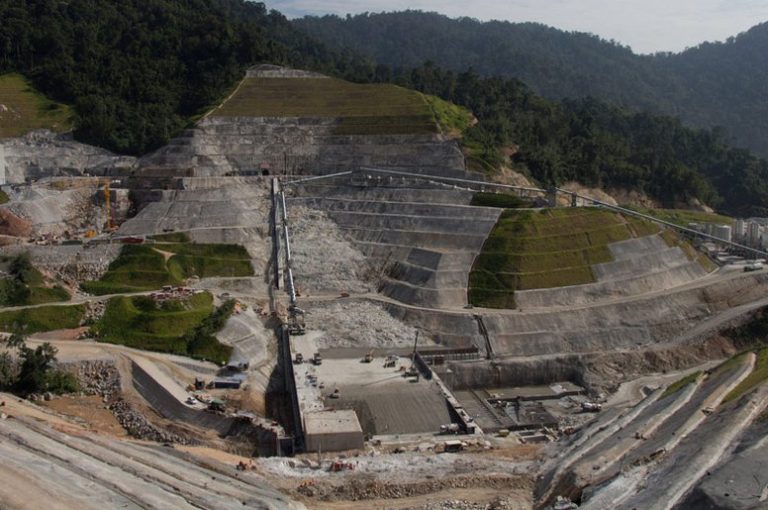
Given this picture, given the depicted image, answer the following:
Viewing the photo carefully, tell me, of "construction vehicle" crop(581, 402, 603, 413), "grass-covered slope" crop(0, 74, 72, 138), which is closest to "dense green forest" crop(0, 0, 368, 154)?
"grass-covered slope" crop(0, 74, 72, 138)

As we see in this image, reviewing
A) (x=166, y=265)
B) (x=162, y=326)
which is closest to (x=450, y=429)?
(x=162, y=326)

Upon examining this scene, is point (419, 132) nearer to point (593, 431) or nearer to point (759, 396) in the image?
point (593, 431)

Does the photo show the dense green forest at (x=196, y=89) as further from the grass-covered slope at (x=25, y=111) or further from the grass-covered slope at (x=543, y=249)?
the grass-covered slope at (x=543, y=249)

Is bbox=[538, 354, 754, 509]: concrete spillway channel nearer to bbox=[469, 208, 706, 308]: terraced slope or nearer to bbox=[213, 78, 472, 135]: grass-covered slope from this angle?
bbox=[469, 208, 706, 308]: terraced slope

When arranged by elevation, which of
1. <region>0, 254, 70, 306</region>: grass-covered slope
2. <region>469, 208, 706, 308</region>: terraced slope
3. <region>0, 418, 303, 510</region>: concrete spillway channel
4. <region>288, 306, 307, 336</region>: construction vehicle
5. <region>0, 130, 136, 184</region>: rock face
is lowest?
<region>0, 418, 303, 510</region>: concrete spillway channel

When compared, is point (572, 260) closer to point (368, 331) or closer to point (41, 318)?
point (368, 331)

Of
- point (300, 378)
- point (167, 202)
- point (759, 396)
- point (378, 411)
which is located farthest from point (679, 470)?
point (167, 202)
